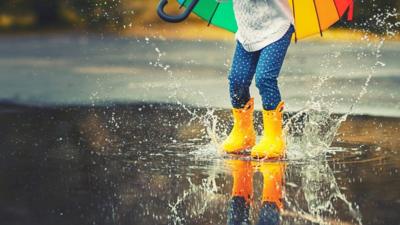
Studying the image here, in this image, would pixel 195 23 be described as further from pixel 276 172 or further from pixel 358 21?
pixel 276 172

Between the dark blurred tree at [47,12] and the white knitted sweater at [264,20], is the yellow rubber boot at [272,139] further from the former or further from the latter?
the dark blurred tree at [47,12]

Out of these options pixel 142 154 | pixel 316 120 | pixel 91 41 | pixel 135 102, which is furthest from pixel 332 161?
pixel 91 41

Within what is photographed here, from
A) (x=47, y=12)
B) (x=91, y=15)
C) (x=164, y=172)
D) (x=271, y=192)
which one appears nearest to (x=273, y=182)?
(x=271, y=192)

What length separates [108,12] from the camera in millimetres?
14086

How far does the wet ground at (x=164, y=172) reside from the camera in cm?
464

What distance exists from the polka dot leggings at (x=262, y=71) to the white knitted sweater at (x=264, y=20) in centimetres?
5

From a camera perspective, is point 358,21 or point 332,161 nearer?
point 332,161

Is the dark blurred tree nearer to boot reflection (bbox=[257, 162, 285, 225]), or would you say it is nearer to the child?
the child

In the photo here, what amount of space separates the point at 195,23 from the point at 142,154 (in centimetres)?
794

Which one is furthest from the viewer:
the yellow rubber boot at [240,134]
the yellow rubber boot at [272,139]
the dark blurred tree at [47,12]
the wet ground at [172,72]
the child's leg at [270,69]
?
the dark blurred tree at [47,12]

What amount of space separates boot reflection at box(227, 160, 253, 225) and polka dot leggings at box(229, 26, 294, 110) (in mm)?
420

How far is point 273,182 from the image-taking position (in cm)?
534

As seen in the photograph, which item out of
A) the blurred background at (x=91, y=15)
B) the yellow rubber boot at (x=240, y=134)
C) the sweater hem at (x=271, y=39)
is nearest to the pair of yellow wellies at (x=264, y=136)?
the yellow rubber boot at (x=240, y=134)

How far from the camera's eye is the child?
234 inches
